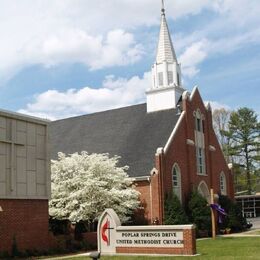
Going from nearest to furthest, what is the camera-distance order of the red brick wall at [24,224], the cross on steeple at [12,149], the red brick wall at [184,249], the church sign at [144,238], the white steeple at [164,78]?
the red brick wall at [184,249] → the church sign at [144,238] → the red brick wall at [24,224] → the cross on steeple at [12,149] → the white steeple at [164,78]

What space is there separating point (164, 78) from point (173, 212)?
39.7 ft

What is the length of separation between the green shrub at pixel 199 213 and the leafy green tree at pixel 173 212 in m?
1.62

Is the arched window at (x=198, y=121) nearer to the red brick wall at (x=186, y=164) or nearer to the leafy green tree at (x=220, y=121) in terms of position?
the red brick wall at (x=186, y=164)

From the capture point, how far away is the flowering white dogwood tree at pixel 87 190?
30.3 meters

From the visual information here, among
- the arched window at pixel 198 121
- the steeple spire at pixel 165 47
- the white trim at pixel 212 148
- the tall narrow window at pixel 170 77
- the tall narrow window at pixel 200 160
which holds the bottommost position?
the tall narrow window at pixel 200 160

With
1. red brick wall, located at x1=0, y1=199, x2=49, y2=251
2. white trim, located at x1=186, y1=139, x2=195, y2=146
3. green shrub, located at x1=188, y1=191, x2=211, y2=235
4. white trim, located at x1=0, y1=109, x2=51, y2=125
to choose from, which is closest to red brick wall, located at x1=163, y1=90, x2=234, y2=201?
white trim, located at x1=186, y1=139, x2=195, y2=146

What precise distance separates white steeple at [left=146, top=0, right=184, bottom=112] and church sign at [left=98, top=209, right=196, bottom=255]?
18.6m

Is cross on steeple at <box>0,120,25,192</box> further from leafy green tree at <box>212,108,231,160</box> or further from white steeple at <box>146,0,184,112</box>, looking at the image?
leafy green tree at <box>212,108,231,160</box>

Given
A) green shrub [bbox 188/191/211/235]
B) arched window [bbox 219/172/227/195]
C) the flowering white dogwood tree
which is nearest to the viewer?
the flowering white dogwood tree

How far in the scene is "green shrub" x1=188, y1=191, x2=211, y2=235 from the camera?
35019 millimetres

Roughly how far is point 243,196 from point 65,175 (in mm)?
43780

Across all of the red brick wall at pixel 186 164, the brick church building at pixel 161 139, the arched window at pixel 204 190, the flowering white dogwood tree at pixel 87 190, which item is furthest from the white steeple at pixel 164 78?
the flowering white dogwood tree at pixel 87 190

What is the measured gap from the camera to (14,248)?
22422 mm

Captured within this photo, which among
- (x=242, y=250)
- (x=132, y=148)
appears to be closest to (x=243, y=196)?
(x=132, y=148)
